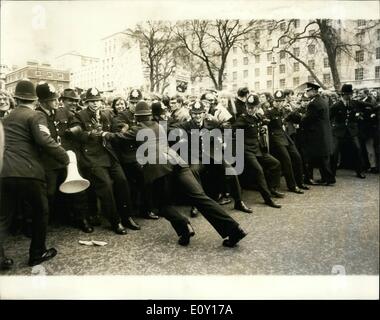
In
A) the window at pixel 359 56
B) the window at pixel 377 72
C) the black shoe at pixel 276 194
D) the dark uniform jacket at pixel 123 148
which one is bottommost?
the black shoe at pixel 276 194

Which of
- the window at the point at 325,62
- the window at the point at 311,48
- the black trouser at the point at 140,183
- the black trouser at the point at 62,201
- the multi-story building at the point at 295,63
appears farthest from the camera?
the window at the point at 325,62

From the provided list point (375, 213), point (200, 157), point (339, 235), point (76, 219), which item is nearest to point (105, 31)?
point (200, 157)

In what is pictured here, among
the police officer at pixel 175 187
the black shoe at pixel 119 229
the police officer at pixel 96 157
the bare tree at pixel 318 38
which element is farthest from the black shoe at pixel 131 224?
the bare tree at pixel 318 38

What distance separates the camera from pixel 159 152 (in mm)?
4344

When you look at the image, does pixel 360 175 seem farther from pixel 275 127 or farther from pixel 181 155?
pixel 181 155

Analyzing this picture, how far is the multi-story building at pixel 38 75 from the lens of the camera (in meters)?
4.59

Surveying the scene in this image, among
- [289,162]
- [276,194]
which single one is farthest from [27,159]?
[289,162]

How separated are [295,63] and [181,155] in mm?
2748

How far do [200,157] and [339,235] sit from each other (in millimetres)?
2183

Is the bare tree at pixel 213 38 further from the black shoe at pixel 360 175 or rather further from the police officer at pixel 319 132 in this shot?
the black shoe at pixel 360 175

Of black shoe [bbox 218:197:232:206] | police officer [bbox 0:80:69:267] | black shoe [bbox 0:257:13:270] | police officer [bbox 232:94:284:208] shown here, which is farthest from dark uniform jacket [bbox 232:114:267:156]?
black shoe [bbox 0:257:13:270]

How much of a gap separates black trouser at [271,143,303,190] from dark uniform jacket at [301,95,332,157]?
19.1 inches

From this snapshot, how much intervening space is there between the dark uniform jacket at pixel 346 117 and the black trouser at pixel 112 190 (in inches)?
187

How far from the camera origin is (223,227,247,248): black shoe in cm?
421
